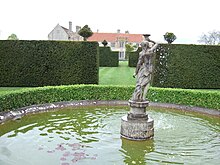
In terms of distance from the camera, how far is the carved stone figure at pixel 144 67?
7965mm

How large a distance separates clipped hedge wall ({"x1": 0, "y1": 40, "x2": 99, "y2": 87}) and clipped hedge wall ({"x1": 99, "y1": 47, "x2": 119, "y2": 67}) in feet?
51.4

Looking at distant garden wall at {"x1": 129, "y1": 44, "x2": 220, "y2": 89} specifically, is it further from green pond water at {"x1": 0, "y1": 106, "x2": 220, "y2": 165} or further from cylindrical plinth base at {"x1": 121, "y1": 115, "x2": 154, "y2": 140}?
cylindrical plinth base at {"x1": 121, "y1": 115, "x2": 154, "y2": 140}

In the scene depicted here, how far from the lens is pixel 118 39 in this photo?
206 ft

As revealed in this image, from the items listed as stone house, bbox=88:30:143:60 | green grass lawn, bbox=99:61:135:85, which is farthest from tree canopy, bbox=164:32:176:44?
stone house, bbox=88:30:143:60

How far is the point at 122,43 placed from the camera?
63.0 metres

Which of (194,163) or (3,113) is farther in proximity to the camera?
(3,113)

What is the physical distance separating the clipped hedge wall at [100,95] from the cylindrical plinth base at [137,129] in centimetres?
472

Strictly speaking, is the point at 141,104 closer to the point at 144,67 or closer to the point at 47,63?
the point at 144,67

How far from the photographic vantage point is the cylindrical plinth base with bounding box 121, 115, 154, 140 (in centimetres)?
→ 796

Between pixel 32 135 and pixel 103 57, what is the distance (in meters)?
24.6

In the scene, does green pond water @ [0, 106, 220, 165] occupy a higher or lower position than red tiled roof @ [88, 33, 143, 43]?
lower

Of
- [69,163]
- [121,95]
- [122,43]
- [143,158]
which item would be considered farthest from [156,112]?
[122,43]

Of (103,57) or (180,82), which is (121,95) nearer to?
(180,82)

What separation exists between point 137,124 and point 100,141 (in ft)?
3.61
